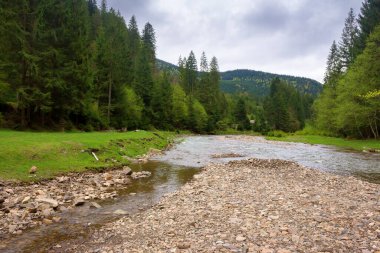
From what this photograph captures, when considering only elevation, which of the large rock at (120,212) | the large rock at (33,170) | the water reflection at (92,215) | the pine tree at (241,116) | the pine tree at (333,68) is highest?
the pine tree at (333,68)

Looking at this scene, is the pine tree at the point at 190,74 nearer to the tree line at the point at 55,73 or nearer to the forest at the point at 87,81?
the forest at the point at 87,81

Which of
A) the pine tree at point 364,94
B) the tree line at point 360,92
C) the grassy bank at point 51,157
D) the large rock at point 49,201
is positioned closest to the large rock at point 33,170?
the grassy bank at point 51,157

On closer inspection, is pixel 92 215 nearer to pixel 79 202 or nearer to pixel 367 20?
pixel 79 202

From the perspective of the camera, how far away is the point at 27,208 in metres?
12.7

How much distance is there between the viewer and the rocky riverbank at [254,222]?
871 cm

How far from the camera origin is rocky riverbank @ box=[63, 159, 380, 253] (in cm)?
871

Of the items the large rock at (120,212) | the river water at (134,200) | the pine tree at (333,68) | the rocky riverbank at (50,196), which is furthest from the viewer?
the pine tree at (333,68)

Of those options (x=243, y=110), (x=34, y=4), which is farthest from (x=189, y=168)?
(x=243, y=110)

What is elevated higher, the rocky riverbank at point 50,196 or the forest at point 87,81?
the forest at point 87,81

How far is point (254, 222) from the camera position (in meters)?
10.5

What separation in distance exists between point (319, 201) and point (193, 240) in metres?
6.85

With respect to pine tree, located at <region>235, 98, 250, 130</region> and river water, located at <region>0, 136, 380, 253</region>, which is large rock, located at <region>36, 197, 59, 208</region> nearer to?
river water, located at <region>0, 136, 380, 253</region>

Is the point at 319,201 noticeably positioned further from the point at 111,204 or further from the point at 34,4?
the point at 34,4

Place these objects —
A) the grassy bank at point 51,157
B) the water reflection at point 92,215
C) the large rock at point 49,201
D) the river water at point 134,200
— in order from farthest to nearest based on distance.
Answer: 1. the grassy bank at point 51,157
2. the large rock at point 49,201
3. the river water at point 134,200
4. the water reflection at point 92,215
